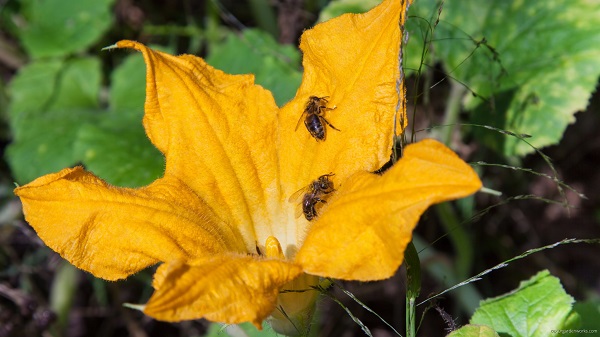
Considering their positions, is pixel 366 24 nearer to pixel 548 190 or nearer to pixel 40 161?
pixel 40 161

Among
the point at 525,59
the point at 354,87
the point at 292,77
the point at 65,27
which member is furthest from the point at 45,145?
the point at 525,59

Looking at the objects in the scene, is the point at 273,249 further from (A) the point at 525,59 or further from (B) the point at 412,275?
(A) the point at 525,59

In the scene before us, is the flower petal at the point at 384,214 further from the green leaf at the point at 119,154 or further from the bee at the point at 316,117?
the green leaf at the point at 119,154

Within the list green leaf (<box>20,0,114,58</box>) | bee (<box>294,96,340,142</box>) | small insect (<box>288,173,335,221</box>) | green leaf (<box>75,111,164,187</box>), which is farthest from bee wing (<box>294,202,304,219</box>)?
Result: green leaf (<box>20,0,114,58</box>)

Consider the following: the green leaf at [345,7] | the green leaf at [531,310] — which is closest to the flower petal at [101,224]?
the green leaf at [531,310]

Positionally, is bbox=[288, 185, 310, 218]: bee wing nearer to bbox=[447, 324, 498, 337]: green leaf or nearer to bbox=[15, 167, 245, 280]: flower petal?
bbox=[15, 167, 245, 280]: flower petal

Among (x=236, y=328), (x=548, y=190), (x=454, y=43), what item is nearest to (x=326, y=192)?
(x=236, y=328)
